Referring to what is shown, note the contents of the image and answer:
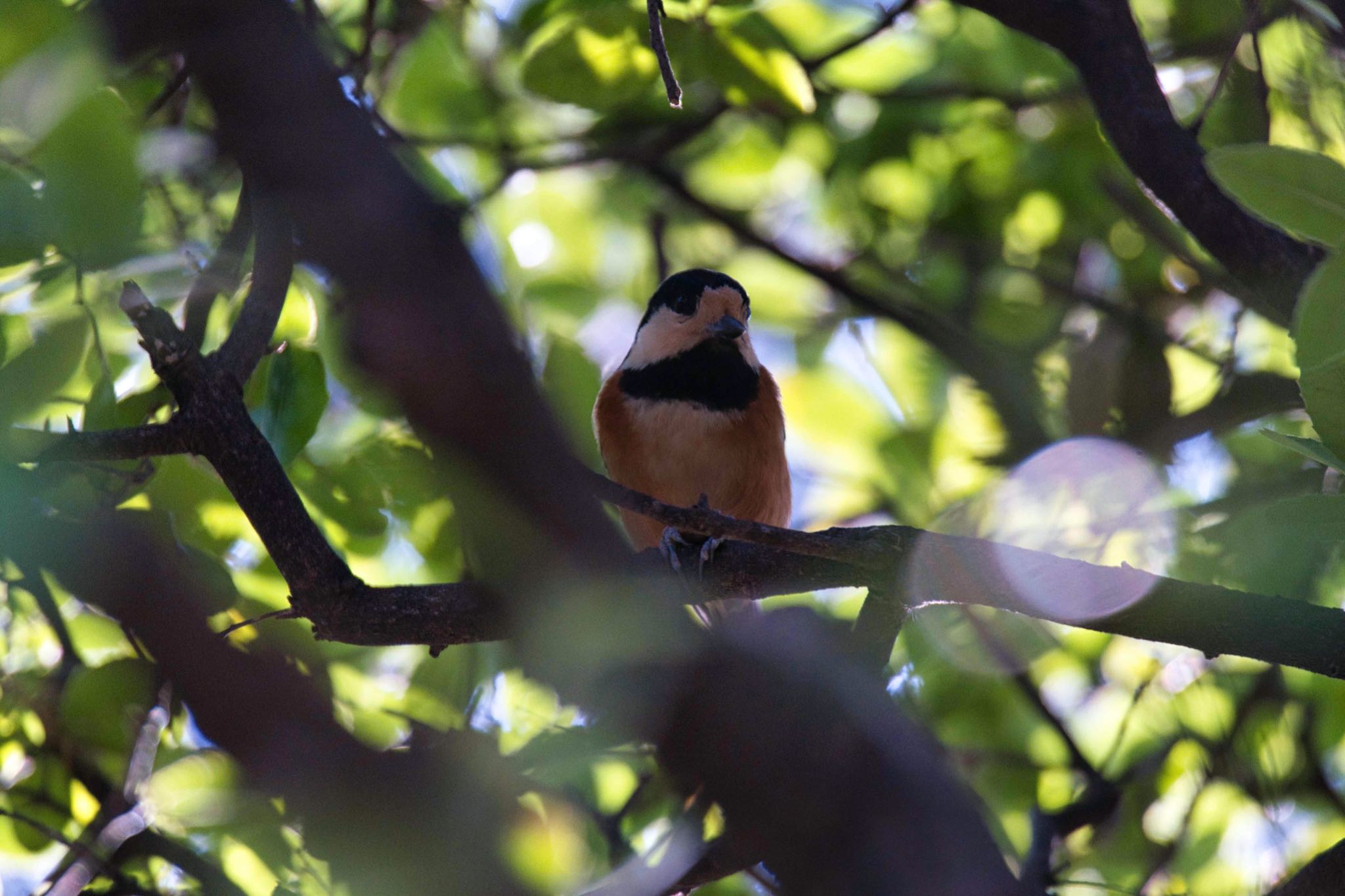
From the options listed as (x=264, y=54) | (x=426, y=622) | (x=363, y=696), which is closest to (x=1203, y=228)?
(x=426, y=622)

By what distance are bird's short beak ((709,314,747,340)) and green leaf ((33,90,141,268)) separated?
2.65 metres

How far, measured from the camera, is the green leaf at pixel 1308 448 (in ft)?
5.62

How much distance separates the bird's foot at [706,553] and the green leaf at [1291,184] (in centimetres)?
159

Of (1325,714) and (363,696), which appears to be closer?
(363,696)

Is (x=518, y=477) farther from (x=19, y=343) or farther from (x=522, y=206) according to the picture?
(x=522, y=206)

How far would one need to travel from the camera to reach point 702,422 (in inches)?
182

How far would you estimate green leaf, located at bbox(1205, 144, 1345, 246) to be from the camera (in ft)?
4.82

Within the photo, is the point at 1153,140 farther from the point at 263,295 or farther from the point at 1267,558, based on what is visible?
the point at 263,295

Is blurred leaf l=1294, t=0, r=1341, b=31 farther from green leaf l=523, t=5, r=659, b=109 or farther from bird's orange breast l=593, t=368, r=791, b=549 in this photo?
bird's orange breast l=593, t=368, r=791, b=549

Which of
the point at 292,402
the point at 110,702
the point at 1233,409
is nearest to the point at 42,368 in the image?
the point at 292,402

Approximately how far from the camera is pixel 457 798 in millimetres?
2111

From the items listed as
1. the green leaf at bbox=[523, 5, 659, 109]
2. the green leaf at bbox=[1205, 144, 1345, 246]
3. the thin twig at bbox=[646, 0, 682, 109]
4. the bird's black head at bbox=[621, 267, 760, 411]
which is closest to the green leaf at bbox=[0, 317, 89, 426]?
the thin twig at bbox=[646, 0, 682, 109]

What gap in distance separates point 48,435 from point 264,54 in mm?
1026

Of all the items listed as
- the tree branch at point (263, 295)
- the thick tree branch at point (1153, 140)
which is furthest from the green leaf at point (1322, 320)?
Result: the tree branch at point (263, 295)
